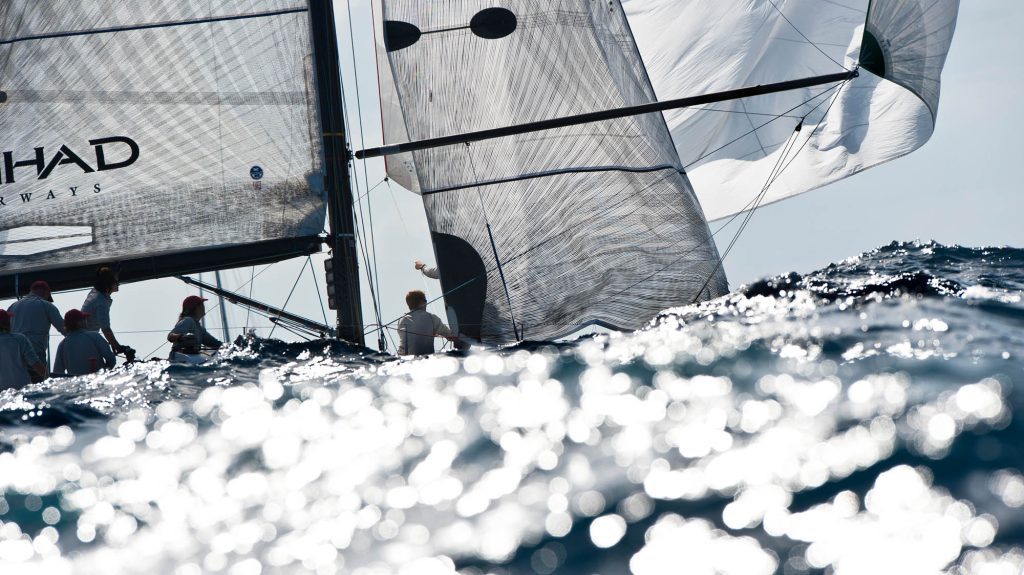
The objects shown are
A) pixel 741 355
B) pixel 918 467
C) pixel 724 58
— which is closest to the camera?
pixel 918 467

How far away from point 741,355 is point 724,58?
27.9 feet

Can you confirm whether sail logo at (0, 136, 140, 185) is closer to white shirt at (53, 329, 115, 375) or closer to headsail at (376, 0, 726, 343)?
headsail at (376, 0, 726, 343)

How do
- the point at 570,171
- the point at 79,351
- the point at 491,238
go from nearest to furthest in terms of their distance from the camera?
1. the point at 79,351
2. the point at 570,171
3. the point at 491,238

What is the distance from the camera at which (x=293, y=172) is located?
11.7 metres

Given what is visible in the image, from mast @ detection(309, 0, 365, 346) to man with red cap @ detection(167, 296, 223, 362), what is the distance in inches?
65.4

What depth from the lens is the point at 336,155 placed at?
11789 millimetres

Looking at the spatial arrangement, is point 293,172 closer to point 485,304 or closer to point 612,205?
point 485,304

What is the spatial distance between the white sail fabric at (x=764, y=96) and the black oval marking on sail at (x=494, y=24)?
108 inches

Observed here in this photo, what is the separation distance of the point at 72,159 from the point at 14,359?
3.75 metres

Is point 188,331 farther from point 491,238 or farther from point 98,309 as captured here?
point 491,238

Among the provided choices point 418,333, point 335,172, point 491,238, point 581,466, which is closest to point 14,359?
point 418,333

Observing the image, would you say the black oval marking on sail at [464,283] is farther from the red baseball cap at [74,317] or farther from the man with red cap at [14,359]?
the man with red cap at [14,359]

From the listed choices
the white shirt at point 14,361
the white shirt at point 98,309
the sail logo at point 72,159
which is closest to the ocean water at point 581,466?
the white shirt at point 14,361

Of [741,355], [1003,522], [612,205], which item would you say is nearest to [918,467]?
[1003,522]
